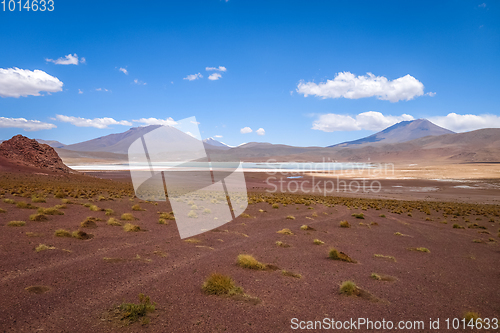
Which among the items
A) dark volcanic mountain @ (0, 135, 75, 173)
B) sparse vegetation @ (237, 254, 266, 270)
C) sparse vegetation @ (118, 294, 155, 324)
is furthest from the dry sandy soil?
dark volcanic mountain @ (0, 135, 75, 173)

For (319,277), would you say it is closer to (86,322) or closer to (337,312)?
(337,312)

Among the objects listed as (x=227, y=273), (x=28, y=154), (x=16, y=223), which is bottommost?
(x=227, y=273)

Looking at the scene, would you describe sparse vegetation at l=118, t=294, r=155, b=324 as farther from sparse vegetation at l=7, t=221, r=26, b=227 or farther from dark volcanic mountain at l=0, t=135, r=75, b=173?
dark volcanic mountain at l=0, t=135, r=75, b=173

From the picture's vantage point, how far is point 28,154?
44.1 m

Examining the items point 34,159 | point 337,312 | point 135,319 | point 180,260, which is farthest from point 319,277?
point 34,159

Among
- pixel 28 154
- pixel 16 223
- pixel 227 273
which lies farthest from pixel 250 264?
pixel 28 154

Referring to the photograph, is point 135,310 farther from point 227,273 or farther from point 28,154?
point 28,154

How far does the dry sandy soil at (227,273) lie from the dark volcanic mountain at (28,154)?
37285 mm

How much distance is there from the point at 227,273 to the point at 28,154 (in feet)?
172

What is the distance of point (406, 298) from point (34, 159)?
5528 cm

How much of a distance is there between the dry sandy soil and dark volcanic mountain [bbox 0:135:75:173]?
3729 centimetres

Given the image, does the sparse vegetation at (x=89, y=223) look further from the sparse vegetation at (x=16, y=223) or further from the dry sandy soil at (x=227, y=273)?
the sparse vegetation at (x=16, y=223)

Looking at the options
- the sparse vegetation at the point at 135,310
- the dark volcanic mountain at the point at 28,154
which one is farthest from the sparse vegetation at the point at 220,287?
the dark volcanic mountain at the point at 28,154

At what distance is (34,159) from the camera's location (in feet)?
144
